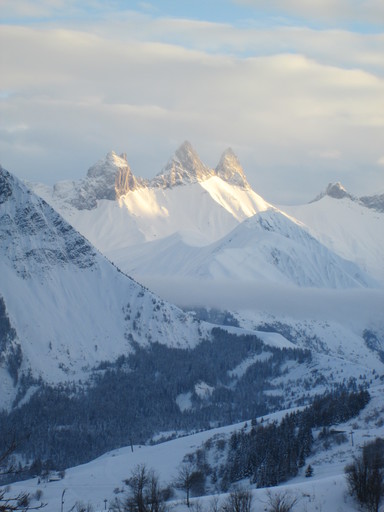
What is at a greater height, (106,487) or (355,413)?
(355,413)

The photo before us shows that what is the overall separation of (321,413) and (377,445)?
112 feet

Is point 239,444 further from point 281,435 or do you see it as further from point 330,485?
point 330,485

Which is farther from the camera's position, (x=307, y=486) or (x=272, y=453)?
(x=272, y=453)

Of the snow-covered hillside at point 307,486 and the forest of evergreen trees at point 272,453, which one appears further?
the forest of evergreen trees at point 272,453

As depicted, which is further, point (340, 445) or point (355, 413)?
point (355, 413)

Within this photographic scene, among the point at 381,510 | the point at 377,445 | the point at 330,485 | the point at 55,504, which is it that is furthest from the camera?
the point at 55,504

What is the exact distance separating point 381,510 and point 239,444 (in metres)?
85.0

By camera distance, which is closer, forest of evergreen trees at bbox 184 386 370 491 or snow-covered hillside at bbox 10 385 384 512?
snow-covered hillside at bbox 10 385 384 512

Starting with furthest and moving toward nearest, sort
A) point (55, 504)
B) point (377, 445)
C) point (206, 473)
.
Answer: point (206, 473) < point (55, 504) < point (377, 445)

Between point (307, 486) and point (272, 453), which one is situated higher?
point (272, 453)

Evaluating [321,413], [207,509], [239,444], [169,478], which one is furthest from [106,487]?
[207,509]

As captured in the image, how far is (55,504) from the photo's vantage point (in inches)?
6944

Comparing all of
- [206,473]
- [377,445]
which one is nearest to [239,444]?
[206,473]

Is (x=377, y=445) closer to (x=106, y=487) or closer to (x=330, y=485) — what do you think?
(x=330, y=485)
